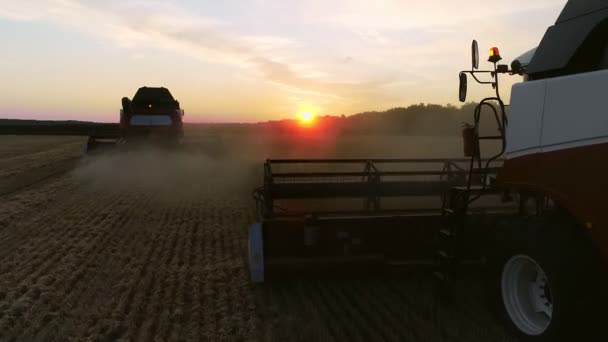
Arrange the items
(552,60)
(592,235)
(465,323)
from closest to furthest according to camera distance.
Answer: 1. (592,235)
2. (552,60)
3. (465,323)

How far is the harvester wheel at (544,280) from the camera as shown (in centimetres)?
308

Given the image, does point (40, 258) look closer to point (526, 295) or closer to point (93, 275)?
point (93, 275)

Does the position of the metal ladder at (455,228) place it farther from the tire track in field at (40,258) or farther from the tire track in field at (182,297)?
the tire track in field at (40,258)

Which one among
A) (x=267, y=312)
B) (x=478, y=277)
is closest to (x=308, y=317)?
(x=267, y=312)

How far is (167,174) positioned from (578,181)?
14.2 m

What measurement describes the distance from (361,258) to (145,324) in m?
2.27

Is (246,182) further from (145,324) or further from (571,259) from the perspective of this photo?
(571,259)

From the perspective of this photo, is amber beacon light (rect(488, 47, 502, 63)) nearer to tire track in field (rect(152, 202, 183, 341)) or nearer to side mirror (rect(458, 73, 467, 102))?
side mirror (rect(458, 73, 467, 102))

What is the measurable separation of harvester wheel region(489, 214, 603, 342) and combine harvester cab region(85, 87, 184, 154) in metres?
14.8

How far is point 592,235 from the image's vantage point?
2.97 m

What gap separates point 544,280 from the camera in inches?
140

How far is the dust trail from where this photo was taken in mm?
12750

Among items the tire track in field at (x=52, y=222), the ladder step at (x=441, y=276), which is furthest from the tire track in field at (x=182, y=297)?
the ladder step at (x=441, y=276)

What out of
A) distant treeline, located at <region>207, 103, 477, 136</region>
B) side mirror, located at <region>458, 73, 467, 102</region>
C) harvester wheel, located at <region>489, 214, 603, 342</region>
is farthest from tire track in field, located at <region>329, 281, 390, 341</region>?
distant treeline, located at <region>207, 103, 477, 136</region>
